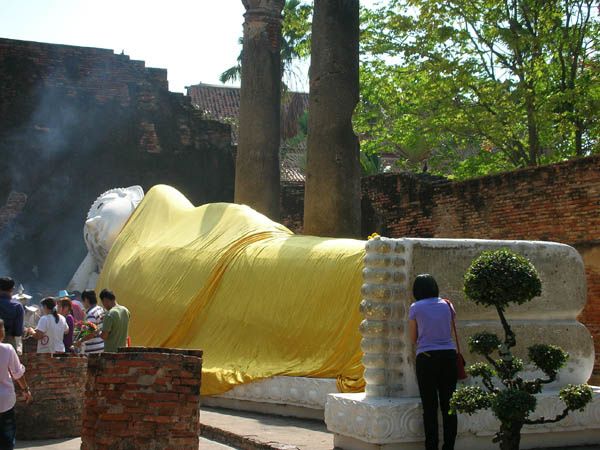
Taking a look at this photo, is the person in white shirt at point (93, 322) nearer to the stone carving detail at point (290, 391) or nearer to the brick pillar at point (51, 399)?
the brick pillar at point (51, 399)

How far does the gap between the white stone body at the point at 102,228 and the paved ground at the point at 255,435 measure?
186 inches

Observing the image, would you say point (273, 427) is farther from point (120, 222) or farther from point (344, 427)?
point (120, 222)

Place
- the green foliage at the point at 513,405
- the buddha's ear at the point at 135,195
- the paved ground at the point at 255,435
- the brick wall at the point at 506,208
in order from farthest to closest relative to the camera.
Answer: the buddha's ear at the point at 135,195, the brick wall at the point at 506,208, the paved ground at the point at 255,435, the green foliage at the point at 513,405

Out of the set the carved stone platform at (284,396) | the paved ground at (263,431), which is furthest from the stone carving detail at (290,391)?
the paved ground at (263,431)

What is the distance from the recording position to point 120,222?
12.7 meters

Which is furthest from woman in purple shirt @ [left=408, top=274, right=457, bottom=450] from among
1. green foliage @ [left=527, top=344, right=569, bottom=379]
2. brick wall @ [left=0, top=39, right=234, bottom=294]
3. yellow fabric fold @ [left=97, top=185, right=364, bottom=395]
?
brick wall @ [left=0, top=39, right=234, bottom=294]

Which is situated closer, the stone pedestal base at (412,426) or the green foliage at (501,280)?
the green foliage at (501,280)

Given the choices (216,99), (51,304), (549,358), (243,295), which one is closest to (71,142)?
(51,304)

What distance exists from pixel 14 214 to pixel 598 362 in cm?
1217

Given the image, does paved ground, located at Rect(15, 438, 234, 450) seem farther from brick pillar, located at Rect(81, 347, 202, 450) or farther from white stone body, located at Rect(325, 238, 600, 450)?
brick pillar, located at Rect(81, 347, 202, 450)

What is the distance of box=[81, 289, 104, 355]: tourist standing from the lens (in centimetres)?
938

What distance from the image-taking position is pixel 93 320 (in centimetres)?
962

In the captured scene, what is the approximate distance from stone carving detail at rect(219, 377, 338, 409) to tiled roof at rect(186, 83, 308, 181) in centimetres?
1311

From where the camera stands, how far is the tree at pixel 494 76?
1580 centimetres
